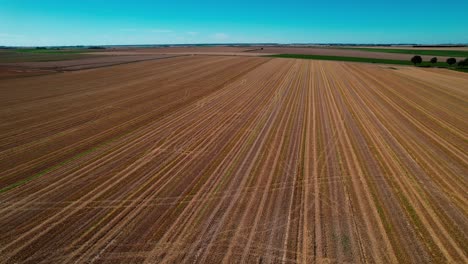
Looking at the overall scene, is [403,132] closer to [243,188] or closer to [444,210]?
[444,210]

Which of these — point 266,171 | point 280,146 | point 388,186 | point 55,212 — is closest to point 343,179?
point 388,186

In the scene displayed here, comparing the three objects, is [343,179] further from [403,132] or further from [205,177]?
[403,132]

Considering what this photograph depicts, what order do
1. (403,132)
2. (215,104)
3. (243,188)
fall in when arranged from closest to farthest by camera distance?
(243,188), (403,132), (215,104)

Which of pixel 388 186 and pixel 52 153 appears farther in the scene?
pixel 52 153

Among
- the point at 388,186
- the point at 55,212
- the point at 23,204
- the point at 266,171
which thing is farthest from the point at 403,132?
the point at 23,204

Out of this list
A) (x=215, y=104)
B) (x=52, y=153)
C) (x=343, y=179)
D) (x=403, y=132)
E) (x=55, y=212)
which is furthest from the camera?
(x=215, y=104)

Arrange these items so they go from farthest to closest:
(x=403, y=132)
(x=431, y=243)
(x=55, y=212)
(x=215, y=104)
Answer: (x=215, y=104) < (x=403, y=132) < (x=55, y=212) < (x=431, y=243)

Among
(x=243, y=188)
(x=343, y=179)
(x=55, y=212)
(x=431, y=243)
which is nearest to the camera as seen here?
(x=431, y=243)
